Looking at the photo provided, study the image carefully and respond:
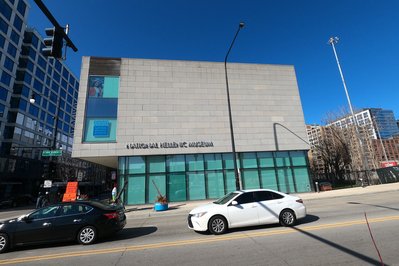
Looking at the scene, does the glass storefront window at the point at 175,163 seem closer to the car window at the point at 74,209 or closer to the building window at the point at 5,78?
the car window at the point at 74,209

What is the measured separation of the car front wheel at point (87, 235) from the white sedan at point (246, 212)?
3.33 meters

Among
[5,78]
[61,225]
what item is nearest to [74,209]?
[61,225]

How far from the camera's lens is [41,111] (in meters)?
62.7

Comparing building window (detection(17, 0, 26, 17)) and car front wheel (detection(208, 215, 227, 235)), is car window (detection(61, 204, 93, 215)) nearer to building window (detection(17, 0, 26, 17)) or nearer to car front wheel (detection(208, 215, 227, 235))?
car front wheel (detection(208, 215, 227, 235))

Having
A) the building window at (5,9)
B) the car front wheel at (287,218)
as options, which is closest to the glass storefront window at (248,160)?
the car front wheel at (287,218)

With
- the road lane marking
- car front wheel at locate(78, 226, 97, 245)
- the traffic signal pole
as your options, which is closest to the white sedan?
the road lane marking

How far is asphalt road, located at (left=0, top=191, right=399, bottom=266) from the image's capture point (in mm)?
5648

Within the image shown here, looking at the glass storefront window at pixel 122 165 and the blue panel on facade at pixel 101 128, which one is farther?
the blue panel on facade at pixel 101 128

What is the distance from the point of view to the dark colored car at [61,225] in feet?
26.2

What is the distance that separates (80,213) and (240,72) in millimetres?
23957

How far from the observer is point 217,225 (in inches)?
333

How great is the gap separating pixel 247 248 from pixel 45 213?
23.0 ft

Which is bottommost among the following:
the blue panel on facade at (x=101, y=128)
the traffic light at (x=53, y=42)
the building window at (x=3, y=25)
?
the traffic light at (x=53, y=42)

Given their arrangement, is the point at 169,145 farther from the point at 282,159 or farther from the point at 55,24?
the point at 55,24
